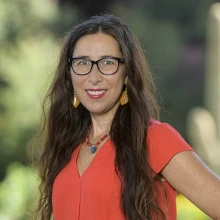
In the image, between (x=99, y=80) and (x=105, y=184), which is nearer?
(x=105, y=184)

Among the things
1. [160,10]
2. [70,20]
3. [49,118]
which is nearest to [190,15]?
[160,10]

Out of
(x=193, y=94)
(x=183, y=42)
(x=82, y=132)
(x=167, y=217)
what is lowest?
(x=193, y=94)

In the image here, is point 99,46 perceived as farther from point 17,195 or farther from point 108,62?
point 17,195

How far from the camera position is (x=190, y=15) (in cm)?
1477

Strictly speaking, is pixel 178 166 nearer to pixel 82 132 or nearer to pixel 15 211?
pixel 82 132

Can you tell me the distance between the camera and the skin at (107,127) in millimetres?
3115

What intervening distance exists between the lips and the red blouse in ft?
0.64

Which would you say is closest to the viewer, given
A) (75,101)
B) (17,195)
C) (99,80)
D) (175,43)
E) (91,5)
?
(99,80)

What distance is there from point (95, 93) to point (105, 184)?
40cm

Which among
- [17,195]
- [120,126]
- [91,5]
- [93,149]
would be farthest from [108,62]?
[91,5]

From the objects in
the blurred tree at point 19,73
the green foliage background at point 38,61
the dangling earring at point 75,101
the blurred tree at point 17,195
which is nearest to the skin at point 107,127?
the dangling earring at point 75,101

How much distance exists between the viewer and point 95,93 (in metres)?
3.34

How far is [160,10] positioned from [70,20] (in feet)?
12.1

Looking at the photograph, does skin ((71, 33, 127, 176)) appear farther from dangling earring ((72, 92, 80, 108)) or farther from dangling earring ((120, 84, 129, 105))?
dangling earring ((72, 92, 80, 108))
